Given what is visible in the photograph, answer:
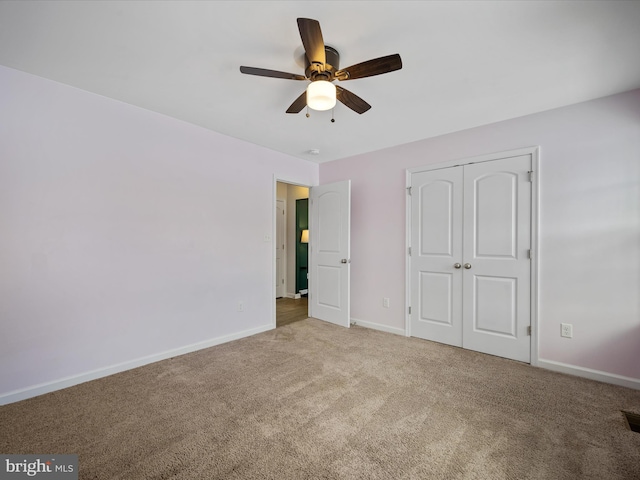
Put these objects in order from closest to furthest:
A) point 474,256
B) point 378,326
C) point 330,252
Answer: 1. point 474,256
2. point 378,326
3. point 330,252

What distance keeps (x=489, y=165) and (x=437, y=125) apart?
710 mm

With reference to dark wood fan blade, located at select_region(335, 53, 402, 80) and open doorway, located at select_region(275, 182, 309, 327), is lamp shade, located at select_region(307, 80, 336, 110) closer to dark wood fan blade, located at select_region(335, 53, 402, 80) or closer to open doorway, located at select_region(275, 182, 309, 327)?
dark wood fan blade, located at select_region(335, 53, 402, 80)

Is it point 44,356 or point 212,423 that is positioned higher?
point 44,356

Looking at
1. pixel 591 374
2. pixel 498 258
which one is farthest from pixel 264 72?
pixel 591 374

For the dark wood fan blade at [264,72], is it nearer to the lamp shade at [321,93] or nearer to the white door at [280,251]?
the lamp shade at [321,93]

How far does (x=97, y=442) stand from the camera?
1751 millimetres

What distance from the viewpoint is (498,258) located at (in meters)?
3.08

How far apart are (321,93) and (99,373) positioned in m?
2.97

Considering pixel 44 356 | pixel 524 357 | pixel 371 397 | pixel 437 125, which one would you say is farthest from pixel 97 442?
pixel 437 125

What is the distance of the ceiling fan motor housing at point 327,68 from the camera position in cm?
183

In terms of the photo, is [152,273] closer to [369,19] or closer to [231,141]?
[231,141]

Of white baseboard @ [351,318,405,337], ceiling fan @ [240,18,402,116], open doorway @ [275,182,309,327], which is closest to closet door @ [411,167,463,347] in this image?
white baseboard @ [351,318,405,337]

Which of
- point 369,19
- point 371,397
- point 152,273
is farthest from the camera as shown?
point 152,273

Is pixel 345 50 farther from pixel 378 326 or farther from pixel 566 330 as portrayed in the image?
pixel 378 326
